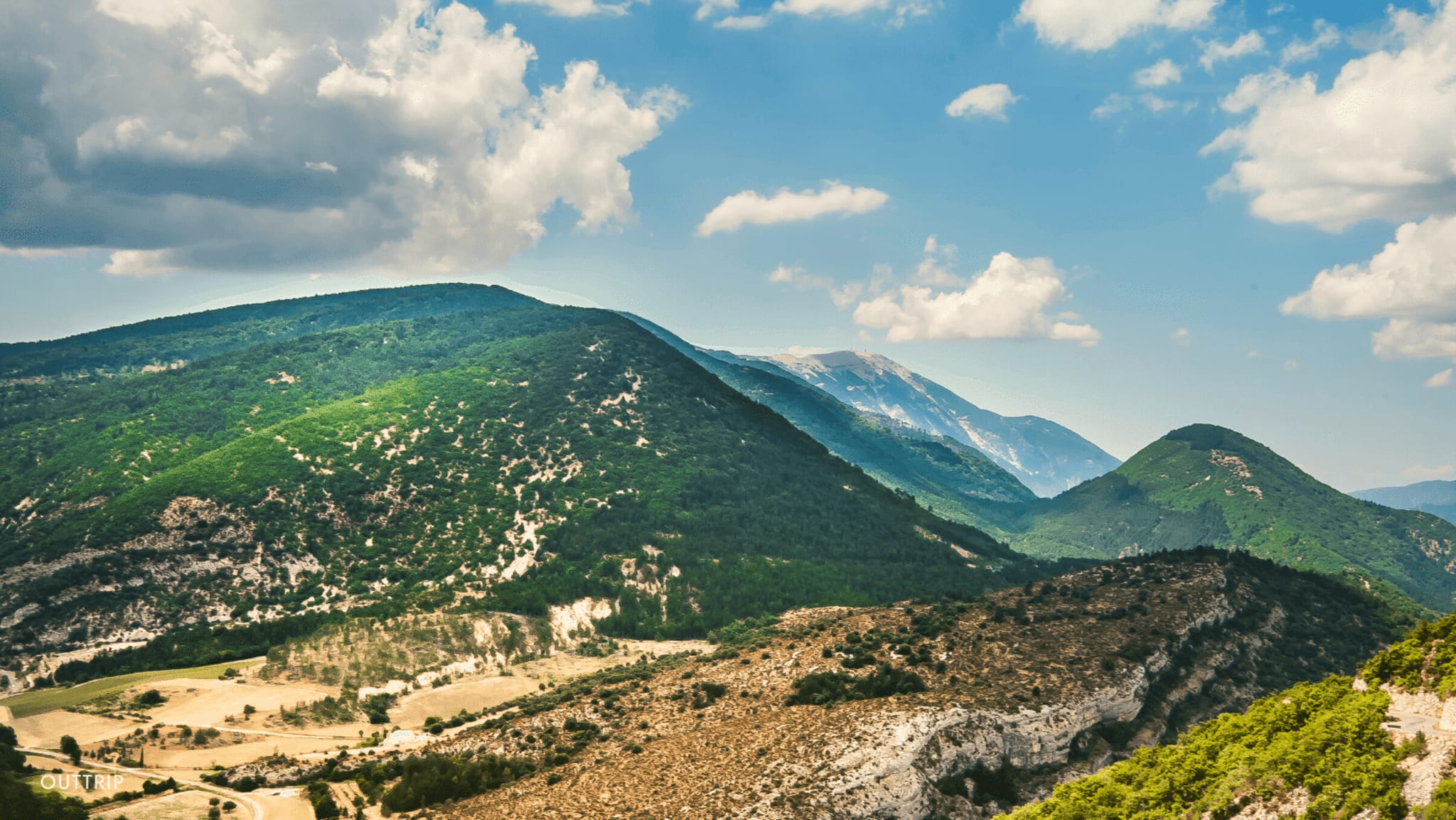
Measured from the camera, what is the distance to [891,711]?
223ft

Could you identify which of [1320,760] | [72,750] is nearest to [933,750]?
[1320,760]

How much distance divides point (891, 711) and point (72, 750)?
7585 cm

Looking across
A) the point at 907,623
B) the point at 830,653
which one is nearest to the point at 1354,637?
the point at 907,623

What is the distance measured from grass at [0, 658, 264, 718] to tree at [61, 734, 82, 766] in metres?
15.5

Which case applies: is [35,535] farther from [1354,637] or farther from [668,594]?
[1354,637]

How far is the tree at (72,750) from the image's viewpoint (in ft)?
261

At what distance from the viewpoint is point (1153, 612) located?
91.1m

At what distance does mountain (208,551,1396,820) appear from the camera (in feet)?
200

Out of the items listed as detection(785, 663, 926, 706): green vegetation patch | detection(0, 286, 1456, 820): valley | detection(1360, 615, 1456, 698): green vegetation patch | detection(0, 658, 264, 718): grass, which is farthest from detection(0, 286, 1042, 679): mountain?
detection(1360, 615, 1456, 698): green vegetation patch

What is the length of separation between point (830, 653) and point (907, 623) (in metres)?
12.7

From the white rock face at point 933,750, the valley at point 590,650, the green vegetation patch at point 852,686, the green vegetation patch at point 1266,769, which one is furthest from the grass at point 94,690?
the green vegetation patch at point 1266,769

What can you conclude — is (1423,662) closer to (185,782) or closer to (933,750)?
(933,750)

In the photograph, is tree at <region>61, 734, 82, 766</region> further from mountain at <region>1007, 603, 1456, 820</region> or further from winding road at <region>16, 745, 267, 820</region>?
mountain at <region>1007, 603, 1456, 820</region>

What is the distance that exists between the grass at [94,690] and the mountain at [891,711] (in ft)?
128
